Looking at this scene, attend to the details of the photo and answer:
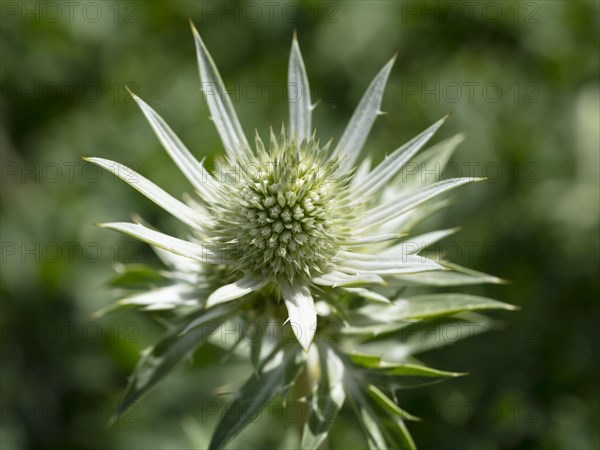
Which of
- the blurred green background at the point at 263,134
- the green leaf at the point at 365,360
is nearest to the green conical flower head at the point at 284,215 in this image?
the green leaf at the point at 365,360

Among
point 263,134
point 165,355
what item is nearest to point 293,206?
point 165,355

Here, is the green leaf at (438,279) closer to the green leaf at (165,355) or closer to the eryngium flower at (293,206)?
the eryngium flower at (293,206)

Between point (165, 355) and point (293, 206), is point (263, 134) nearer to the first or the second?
point (293, 206)

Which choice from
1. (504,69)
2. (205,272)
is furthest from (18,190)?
(504,69)

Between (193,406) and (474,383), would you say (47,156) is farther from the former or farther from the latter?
(474,383)

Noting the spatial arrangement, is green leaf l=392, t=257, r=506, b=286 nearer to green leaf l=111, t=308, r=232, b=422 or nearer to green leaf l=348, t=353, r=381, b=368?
green leaf l=348, t=353, r=381, b=368
